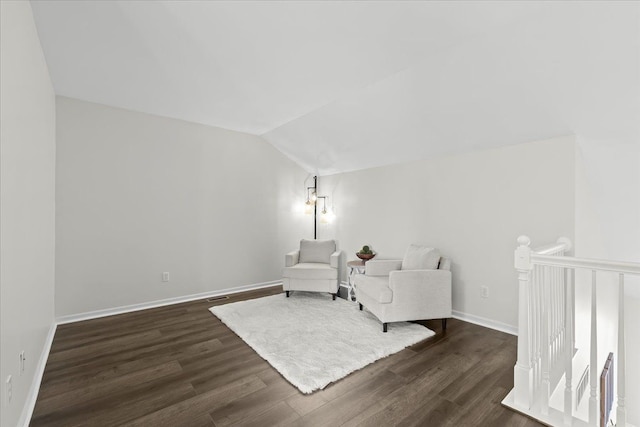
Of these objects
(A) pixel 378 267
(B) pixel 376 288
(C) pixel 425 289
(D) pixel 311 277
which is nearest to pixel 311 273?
(D) pixel 311 277

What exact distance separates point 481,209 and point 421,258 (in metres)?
0.87

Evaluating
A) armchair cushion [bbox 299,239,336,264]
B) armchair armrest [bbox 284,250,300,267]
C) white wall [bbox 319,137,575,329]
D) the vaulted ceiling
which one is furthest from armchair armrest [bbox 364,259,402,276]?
the vaulted ceiling

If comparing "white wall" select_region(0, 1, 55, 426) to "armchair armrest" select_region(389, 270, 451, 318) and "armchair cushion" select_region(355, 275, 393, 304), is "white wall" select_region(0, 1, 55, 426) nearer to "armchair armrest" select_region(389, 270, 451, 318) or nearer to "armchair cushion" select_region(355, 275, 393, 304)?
"armchair cushion" select_region(355, 275, 393, 304)

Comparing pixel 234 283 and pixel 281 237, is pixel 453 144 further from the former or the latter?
pixel 234 283

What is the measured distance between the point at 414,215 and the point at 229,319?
271 centimetres

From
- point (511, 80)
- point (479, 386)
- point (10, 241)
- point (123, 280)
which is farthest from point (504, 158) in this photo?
point (123, 280)

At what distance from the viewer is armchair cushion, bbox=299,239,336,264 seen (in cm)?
475

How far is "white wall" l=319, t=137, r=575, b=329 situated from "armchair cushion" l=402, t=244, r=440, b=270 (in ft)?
1.03

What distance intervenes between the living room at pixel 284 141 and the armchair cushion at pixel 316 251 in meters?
0.49

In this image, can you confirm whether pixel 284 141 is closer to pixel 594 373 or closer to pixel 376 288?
pixel 376 288

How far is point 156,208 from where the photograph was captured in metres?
4.06

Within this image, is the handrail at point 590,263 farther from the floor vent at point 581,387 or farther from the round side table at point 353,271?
the round side table at point 353,271

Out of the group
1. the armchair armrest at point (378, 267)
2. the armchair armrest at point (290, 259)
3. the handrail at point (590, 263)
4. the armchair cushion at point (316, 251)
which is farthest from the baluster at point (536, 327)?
the armchair armrest at point (290, 259)

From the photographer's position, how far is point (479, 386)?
7.08 ft
